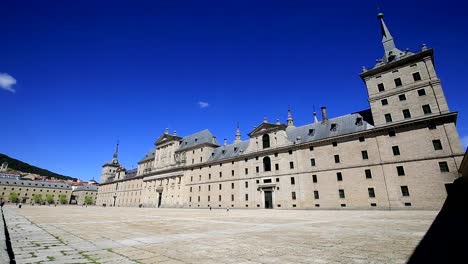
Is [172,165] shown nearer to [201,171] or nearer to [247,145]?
[201,171]

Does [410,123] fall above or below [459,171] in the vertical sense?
above

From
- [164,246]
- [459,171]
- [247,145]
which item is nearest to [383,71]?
[459,171]

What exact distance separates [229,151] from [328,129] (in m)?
24.0

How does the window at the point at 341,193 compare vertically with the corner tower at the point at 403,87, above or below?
below

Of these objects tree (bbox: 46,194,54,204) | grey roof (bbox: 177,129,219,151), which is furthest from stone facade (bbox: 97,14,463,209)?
tree (bbox: 46,194,54,204)

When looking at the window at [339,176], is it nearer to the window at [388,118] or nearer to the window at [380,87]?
the window at [388,118]

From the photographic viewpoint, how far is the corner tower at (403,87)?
28.5 m

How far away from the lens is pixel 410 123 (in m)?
28.7

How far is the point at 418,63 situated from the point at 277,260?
37.1 meters

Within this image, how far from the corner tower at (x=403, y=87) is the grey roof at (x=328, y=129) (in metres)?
3.04

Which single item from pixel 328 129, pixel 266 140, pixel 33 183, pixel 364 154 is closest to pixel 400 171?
pixel 364 154

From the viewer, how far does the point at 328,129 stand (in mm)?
38156

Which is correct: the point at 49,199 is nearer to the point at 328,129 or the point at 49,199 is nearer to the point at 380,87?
the point at 328,129

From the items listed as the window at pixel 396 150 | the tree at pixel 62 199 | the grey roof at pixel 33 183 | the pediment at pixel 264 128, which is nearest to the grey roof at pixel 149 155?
the pediment at pixel 264 128
